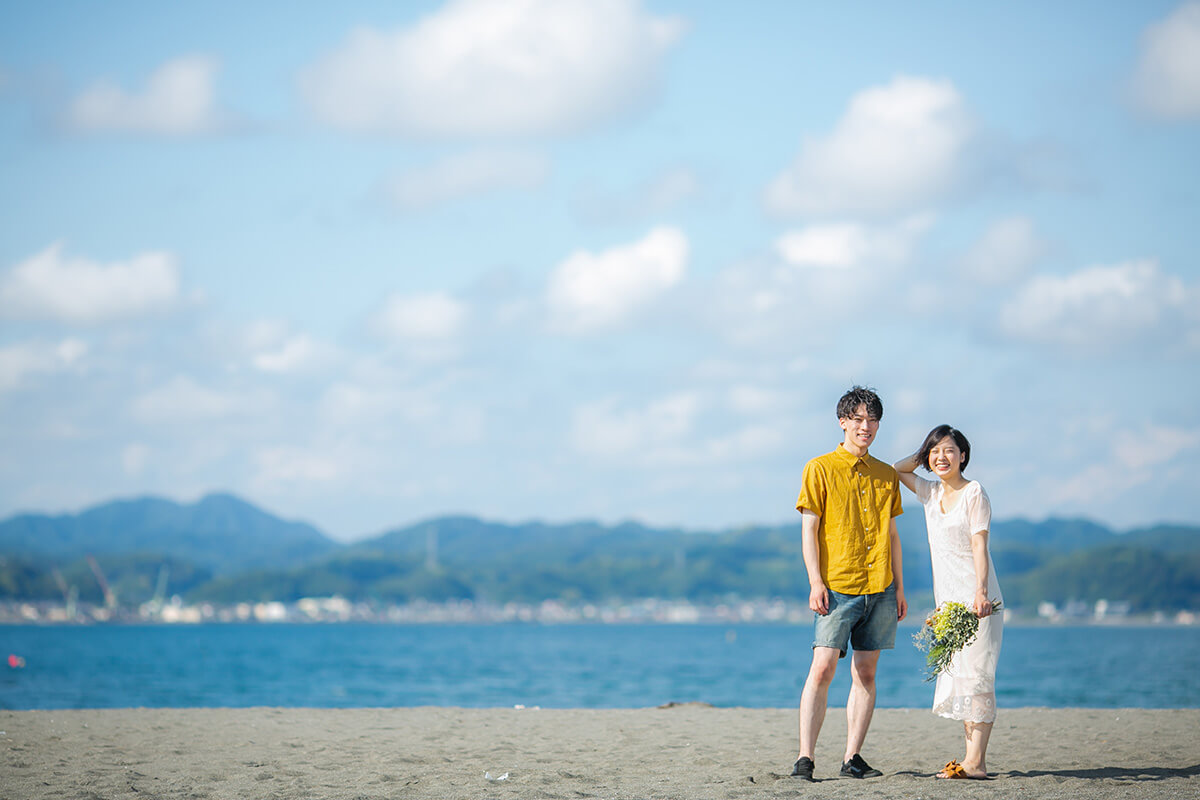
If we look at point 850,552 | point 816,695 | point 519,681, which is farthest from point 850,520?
point 519,681

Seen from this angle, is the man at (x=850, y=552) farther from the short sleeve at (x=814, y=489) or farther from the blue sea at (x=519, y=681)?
the blue sea at (x=519, y=681)

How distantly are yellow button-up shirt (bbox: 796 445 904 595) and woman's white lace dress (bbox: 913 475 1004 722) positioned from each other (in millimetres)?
335

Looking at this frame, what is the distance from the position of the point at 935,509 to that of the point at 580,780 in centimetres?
294

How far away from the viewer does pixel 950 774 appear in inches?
294

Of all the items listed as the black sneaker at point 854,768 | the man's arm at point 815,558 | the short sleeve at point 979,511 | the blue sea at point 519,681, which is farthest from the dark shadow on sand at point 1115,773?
the blue sea at point 519,681

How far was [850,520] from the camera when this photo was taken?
7.24 m

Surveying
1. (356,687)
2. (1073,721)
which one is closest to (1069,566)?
(356,687)

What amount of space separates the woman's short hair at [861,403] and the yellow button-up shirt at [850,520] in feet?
0.96

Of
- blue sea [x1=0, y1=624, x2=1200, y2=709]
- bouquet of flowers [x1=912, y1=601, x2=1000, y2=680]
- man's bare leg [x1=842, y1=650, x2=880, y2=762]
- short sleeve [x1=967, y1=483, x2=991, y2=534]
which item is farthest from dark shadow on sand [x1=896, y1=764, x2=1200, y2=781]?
blue sea [x1=0, y1=624, x2=1200, y2=709]

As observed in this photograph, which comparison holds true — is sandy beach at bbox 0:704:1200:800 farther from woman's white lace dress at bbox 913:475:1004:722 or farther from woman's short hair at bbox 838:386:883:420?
woman's short hair at bbox 838:386:883:420

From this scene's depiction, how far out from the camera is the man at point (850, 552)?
23.6 feet

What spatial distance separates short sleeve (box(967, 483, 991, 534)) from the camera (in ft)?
23.8

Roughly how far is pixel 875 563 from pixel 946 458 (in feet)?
2.70

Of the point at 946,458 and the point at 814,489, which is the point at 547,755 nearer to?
the point at 814,489
